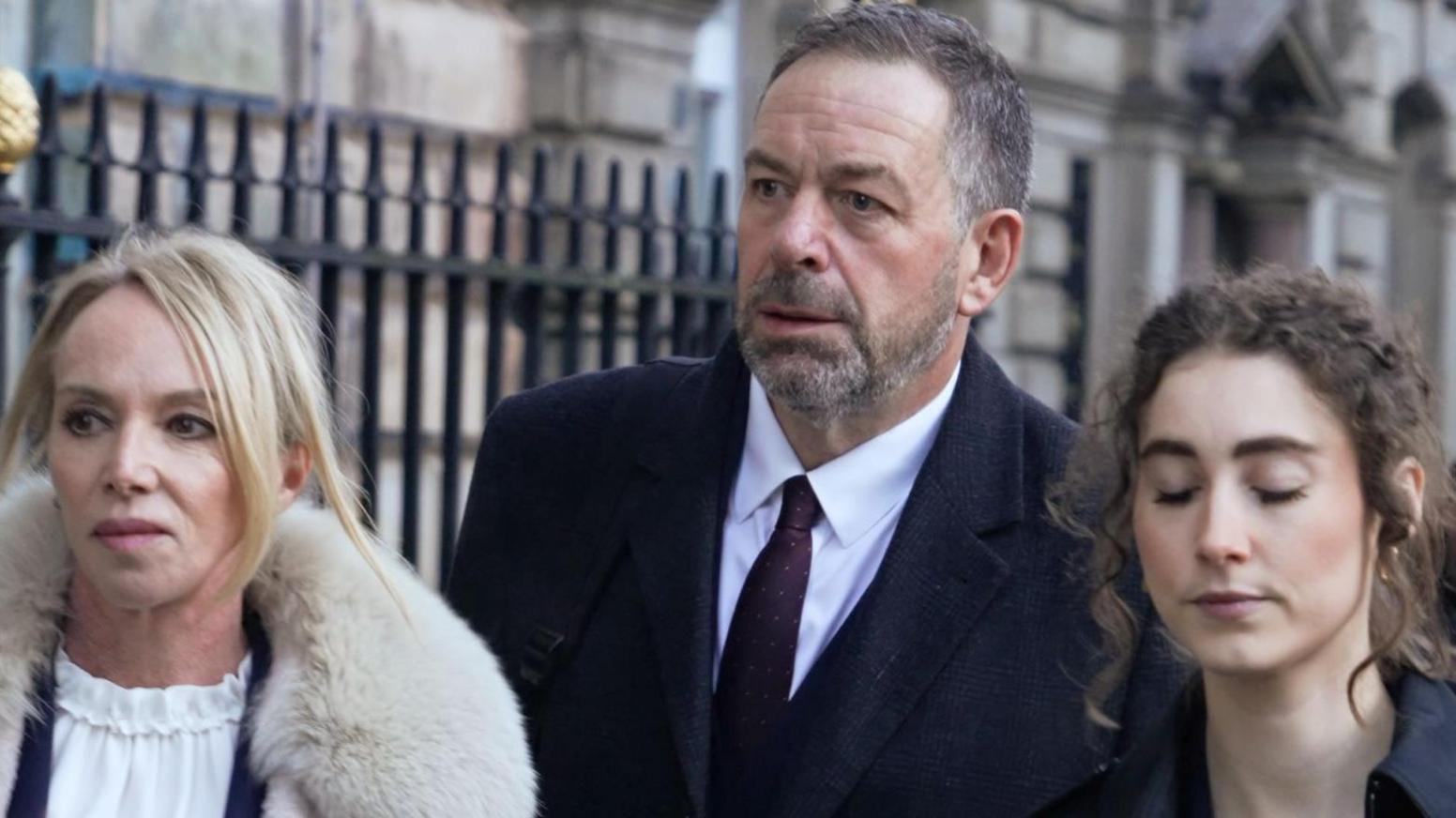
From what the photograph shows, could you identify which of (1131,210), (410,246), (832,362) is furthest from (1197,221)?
(832,362)

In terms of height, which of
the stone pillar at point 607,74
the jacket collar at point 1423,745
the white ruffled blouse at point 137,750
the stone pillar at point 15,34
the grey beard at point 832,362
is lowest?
the white ruffled blouse at point 137,750

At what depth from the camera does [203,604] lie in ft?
8.66

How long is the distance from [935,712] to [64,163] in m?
4.42

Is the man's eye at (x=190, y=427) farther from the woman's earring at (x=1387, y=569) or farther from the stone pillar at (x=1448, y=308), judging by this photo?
the stone pillar at (x=1448, y=308)

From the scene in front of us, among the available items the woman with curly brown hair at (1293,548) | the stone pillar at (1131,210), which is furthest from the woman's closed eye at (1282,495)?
the stone pillar at (1131,210)

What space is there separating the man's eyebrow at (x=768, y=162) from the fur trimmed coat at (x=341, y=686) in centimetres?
71

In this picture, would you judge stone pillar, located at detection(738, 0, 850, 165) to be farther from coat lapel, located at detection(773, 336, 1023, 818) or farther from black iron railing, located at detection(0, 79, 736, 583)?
coat lapel, located at detection(773, 336, 1023, 818)

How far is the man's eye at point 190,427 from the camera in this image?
101 inches

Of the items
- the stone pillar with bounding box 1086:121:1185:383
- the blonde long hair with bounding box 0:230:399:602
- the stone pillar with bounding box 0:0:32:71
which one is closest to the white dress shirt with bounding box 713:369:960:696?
the blonde long hair with bounding box 0:230:399:602

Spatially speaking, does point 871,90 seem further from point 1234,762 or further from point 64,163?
point 64,163

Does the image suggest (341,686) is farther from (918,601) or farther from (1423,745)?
(1423,745)

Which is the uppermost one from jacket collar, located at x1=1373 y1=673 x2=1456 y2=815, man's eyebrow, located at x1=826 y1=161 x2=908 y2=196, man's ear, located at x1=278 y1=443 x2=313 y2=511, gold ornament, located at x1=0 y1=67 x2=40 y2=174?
gold ornament, located at x1=0 y1=67 x2=40 y2=174

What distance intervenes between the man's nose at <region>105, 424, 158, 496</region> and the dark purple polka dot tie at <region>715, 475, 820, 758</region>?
800 millimetres

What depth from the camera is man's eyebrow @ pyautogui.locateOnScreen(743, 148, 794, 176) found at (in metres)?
2.96
